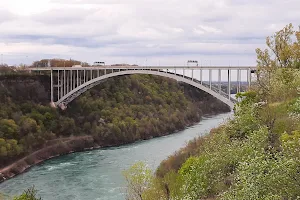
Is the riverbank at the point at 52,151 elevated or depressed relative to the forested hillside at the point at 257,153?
depressed

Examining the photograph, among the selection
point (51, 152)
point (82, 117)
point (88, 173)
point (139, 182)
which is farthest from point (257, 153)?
point (82, 117)

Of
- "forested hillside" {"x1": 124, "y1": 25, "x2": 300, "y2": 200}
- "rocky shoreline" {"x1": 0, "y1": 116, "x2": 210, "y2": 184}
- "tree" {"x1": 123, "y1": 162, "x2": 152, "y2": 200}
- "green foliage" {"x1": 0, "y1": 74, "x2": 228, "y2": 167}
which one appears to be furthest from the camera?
"green foliage" {"x1": 0, "y1": 74, "x2": 228, "y2": 167}

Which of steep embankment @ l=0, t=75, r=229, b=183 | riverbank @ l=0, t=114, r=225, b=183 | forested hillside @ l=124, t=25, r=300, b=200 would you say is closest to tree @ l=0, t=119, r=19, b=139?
steep embankment @ l=0, t=75, r=229, b=183

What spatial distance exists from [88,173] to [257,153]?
1532cm

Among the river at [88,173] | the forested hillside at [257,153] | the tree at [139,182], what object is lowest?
the river at [88,173]

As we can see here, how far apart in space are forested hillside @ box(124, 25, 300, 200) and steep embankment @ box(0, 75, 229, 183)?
1297cm

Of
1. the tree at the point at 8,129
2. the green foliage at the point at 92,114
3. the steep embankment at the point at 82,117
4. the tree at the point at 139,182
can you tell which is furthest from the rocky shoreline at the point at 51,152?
the tree at the point at 139,182

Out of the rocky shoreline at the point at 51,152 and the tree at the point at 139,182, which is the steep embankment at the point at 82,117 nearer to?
the rocky shoreline at the point at 51,152

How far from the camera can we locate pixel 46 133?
27.2 meters

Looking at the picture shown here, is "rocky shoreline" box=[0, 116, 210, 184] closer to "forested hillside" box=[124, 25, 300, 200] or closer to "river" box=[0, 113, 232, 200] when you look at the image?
"river" box=[0, 113, 232, 200]

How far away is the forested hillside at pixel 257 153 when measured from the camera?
606 cm

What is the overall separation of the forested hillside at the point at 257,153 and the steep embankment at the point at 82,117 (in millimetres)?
12972

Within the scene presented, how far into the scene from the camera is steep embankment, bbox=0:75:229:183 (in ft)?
81.0

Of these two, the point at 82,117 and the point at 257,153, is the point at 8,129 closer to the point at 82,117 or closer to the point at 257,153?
the point at 82,117
